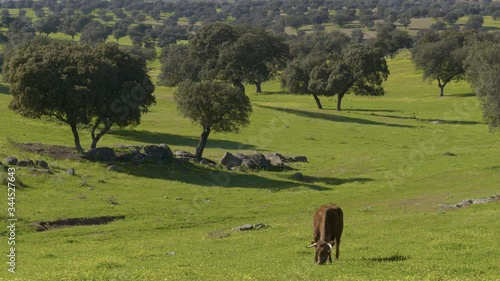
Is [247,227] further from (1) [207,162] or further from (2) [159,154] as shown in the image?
(1) [207,162]

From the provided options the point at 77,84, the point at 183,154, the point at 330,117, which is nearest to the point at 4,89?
the point at 77,84

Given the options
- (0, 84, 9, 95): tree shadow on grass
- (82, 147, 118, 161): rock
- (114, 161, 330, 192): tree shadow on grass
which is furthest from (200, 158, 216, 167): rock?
(0, 84, 9, 95): tree shadow on grass

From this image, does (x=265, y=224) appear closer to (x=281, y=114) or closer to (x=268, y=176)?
(x=268, y=176)

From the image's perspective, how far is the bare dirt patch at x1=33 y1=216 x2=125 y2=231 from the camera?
133 ft

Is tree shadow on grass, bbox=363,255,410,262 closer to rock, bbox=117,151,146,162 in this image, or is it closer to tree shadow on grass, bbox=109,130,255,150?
rock, bbox=117,151,146,162

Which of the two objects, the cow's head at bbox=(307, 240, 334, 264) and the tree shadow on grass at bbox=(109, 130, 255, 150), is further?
the tree shadow on grass at bbox=(109, 130, 255, 150)

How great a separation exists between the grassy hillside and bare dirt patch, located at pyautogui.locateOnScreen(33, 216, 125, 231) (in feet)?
2.49

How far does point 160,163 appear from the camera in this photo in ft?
209

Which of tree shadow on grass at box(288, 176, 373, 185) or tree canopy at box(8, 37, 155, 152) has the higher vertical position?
tree canopy at box(8, 37, 155, 152)

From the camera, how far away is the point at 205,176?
61344 millimetres

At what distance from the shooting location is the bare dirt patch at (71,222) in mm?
40609

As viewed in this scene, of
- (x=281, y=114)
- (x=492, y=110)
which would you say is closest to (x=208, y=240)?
(x=492, y=110)

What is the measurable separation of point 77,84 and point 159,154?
36.7 ft

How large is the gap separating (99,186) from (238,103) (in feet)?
66.8
